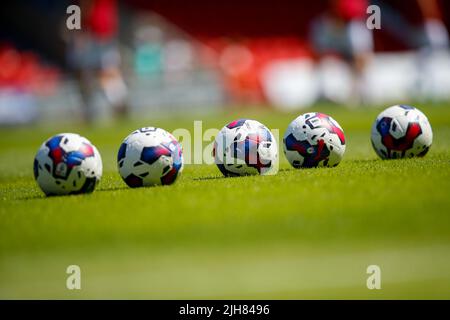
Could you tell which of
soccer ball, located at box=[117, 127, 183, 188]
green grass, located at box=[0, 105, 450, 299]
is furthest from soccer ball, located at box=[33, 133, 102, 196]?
soccer ball, located at box=[117, 127, 183, 188]

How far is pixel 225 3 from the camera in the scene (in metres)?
42.0

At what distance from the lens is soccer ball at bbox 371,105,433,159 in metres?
8.34

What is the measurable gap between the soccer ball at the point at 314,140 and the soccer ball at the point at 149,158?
1.23 m

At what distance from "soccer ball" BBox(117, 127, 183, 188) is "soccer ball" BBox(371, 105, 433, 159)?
2277 millimetres

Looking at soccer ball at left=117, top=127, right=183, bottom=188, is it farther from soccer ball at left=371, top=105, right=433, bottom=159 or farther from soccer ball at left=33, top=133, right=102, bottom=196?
soccer ball at left=371, top=105, right=433, bottom=159

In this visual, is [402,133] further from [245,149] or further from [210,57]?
[210,57]

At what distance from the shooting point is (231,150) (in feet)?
25.5

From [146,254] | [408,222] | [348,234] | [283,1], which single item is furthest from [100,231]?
[283,1]

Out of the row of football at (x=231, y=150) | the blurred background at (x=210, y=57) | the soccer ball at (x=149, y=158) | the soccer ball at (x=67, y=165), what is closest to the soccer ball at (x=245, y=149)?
the row of football at (x=231, y=150)

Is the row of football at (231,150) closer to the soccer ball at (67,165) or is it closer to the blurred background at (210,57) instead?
the soccer ball at (67,165)

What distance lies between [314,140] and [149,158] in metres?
1.71
